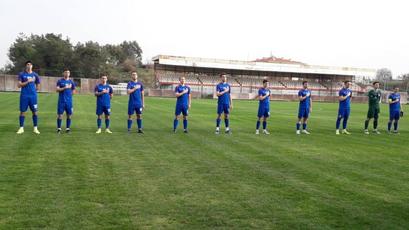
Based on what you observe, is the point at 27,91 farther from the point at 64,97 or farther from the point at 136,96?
the point at 136,96

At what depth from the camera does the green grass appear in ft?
17.1

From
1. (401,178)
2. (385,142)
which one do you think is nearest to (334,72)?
(385,142)

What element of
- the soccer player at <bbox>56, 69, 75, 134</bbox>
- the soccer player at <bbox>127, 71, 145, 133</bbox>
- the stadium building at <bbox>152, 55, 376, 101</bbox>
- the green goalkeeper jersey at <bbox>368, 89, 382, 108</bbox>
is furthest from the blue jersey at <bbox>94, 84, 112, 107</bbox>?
the stadium building at <bbox>152, 55, 376, 101</bbox>

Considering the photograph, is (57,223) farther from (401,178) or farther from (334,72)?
(334,72)

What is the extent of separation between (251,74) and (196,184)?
238 ft

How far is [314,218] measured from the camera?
17.6ft

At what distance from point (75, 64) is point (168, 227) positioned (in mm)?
75467

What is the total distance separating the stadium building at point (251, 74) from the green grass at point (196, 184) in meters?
55.8

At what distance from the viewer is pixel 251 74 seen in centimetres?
7856

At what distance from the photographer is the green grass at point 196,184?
5.21 m

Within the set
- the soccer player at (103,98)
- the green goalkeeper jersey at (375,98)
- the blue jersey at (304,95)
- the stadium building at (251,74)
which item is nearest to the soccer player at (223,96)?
the blue jersey at (304,95)

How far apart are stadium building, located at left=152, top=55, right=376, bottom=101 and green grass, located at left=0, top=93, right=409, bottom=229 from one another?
183 ft

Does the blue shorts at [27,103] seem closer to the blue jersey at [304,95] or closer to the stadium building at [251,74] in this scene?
the blue jersey at [304,95]

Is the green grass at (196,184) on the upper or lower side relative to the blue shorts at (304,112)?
lower
